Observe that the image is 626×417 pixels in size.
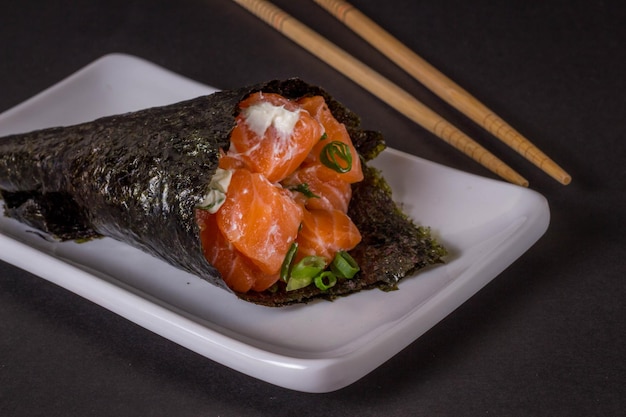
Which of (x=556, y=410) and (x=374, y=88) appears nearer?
(x=556, y=410)

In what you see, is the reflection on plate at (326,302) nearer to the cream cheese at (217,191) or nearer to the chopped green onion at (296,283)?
the chopped green onion at (296,283)

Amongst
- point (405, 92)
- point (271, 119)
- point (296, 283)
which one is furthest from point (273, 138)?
point (405, 92)

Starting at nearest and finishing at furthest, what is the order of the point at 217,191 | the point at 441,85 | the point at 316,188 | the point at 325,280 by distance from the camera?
the point at 217,191
the point at 325,280
the point at 316,188
the point at 441,85

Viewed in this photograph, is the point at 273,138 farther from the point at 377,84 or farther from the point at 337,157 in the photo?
the point at 377,84

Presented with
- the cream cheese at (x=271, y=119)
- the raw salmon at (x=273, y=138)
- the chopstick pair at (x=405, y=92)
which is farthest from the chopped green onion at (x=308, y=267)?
the chopstick pair at (x=405, y=92)

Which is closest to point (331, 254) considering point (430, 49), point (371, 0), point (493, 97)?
point (493, 97)

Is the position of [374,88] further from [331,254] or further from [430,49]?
[331,254]
